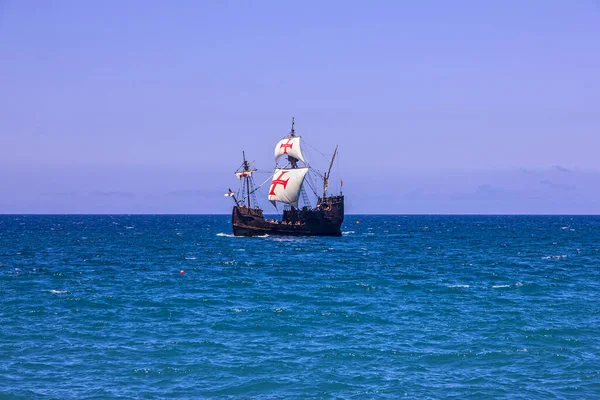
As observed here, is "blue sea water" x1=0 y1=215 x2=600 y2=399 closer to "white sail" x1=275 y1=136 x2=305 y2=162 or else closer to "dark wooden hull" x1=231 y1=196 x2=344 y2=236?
"dark wooden hull" x1=231 y1=196 x2=344 y2=236

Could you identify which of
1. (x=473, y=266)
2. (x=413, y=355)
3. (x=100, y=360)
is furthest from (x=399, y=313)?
(x=473, y=266)

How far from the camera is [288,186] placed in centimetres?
11888

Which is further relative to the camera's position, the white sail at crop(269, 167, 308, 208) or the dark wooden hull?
the white sail at crop(269, 167, 308, 208)

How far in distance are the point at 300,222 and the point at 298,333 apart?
82.4 meters

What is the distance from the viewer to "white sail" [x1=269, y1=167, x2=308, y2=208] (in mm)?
118625

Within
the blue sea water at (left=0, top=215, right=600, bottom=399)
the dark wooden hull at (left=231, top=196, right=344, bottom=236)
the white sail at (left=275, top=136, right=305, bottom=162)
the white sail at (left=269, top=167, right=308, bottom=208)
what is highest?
the white sail at (left=275, top=136, right=305, bottom=162)

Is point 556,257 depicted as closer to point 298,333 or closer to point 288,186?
point 298,333

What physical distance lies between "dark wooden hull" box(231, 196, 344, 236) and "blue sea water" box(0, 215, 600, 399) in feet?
175

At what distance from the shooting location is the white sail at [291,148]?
120562 millimetres

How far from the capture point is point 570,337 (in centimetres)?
3069

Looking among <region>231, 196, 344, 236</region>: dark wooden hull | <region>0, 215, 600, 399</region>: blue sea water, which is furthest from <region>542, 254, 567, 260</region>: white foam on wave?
<region>231, 196, 344, 236</region>: dark wooden hull

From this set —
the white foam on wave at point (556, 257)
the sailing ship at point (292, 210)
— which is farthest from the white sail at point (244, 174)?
the white foam on wave at point (556, 257)

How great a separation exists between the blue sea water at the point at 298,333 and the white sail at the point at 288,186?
61.0 meters

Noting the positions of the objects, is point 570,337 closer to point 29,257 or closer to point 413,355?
point 413,355
